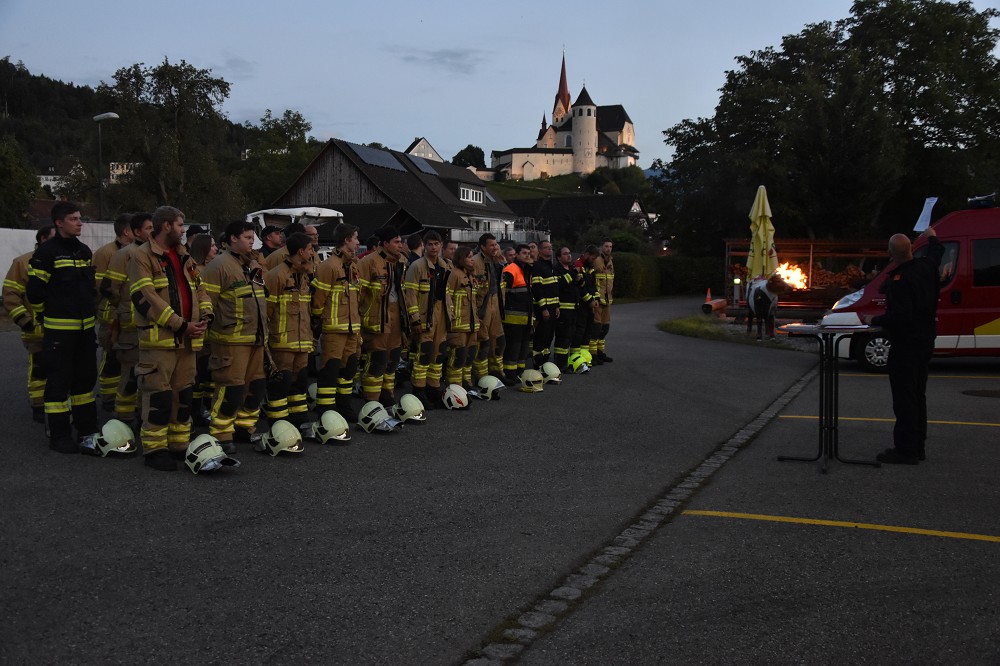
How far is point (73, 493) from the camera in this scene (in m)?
6.75

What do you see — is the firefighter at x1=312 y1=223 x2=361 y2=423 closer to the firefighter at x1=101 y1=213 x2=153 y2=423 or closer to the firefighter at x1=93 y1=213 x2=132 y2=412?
the firefighter at x1=101 y1=213 x2=153 y2=423

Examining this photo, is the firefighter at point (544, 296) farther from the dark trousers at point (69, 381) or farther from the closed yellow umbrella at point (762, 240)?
the closed yellow umbrella at point (762, 240)

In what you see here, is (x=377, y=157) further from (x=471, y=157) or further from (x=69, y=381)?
(x=471, y=157)

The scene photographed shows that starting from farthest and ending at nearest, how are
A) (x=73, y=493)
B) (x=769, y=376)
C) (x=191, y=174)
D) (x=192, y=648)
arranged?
(x=191, y=174), (x=769, y=376), (x=73, y=493), (x=192, y=648)

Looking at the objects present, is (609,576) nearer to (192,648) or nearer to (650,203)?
(192,648)

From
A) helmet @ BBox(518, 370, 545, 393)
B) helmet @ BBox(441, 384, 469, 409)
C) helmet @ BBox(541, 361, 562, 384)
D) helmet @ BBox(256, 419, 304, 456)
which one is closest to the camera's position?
helmet @ BBox(256, 419, 304, 456)

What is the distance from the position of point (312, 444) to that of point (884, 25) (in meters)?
46.3

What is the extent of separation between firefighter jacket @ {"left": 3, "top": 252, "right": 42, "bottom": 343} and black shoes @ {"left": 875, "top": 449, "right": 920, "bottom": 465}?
8.24 metres

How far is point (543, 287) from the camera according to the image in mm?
13570

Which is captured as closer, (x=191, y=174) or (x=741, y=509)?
(x=741, y=509)

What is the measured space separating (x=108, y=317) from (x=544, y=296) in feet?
20.6

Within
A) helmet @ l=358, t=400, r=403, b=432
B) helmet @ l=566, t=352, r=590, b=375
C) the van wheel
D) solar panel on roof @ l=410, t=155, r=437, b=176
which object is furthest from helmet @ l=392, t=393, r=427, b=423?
solar panel on roof @ l=410, t=155, r=437, b=176

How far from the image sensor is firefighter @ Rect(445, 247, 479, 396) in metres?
11.3

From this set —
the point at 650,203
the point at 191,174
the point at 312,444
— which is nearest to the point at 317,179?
the point at 191,174
